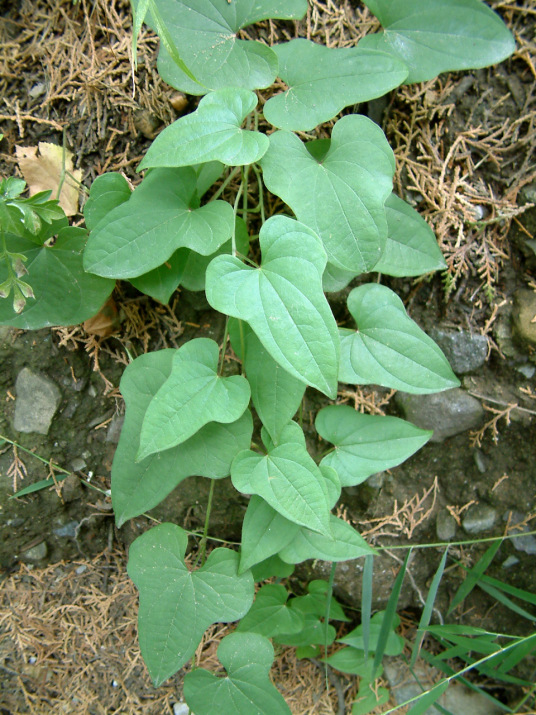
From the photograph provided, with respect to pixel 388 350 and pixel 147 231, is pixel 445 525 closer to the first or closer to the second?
pixel 388 350

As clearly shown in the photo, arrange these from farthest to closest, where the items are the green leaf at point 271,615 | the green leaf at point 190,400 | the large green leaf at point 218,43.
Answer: the green leaf at point 271,615 < the large green leaf at point 218,43 < the green leaf at point 190,400

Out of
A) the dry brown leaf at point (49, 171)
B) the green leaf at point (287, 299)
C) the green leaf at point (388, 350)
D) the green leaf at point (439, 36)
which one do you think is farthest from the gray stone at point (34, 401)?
the green leaf at point (439, 36)

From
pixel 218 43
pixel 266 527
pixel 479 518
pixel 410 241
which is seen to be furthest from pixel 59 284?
pixel 479 518

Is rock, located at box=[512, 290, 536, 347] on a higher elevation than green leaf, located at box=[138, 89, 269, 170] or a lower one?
lower

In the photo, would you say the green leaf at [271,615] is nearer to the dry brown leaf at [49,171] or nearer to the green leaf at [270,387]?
the green leaf at [270,387]

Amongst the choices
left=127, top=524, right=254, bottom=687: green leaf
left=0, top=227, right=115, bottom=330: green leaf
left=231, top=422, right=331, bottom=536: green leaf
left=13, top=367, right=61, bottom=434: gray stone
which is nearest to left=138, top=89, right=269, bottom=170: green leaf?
left=0, top=227, right=115, bottom=330: green leaf

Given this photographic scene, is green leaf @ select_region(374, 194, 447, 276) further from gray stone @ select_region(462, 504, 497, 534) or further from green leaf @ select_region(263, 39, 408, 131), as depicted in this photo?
gray stone @ select_region(462, 504, 497, 534)

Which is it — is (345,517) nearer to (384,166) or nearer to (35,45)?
(384,166)
